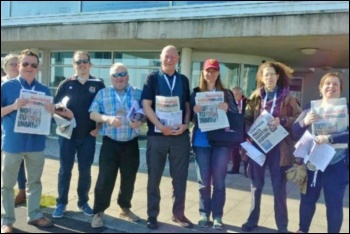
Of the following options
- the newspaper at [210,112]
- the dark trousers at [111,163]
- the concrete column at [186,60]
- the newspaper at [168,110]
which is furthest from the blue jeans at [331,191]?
the concrete column at [186,60]

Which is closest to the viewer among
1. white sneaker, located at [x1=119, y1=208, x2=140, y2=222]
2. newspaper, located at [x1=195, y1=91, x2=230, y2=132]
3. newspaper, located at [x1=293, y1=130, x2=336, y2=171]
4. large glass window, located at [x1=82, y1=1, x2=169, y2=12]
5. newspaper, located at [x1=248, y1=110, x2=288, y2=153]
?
newspaper, located at [x1=293, y1=130, x2=336, y2=171]

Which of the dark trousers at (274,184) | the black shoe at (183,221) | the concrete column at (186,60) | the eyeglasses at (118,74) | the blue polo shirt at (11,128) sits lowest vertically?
the black shoe at (183,221)

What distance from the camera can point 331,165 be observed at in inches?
146

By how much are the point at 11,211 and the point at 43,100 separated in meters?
1.26

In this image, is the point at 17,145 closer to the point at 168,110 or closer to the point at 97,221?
the point at 97,221

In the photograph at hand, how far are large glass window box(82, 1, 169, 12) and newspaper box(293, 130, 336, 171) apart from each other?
23.1 feet

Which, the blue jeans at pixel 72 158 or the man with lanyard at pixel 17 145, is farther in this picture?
the blue jeans at pixel 72 158

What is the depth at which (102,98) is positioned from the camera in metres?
4.25

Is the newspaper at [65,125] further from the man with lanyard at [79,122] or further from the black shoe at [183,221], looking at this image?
the black shoe at [183,221]

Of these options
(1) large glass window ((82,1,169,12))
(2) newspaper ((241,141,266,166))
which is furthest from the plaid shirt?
(1) large glass window ((82,1,169,12))

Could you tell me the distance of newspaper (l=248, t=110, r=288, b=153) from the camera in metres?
4.00

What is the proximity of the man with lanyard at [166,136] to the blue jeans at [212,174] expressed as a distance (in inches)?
7.5

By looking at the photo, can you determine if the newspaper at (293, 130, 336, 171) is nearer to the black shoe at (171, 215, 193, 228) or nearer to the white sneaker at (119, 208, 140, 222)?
the black shoe at (171, 215, 193, 228)

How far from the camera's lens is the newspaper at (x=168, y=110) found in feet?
13.4
